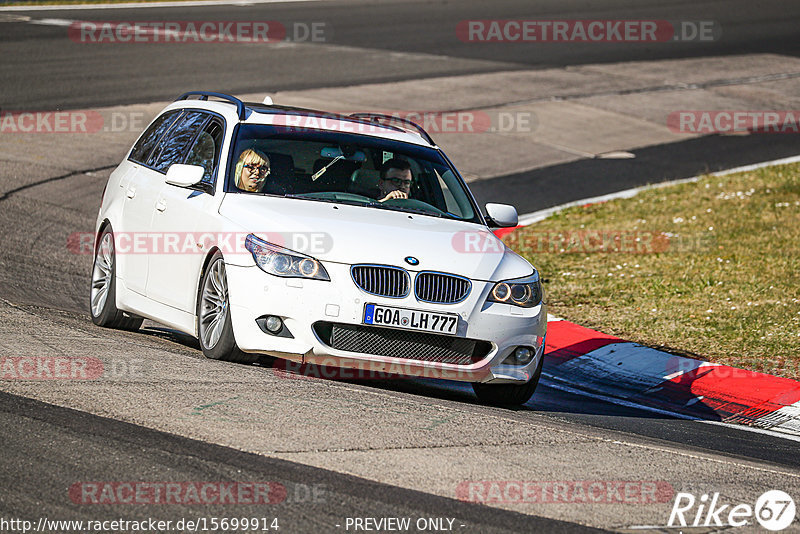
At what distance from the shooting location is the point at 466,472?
5871mm

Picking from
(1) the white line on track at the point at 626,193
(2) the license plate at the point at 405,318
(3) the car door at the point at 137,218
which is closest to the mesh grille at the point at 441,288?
(2) the license plate at the point at 405,318

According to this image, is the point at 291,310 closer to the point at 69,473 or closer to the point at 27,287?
the point at 69,473

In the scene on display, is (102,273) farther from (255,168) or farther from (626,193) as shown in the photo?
(626,193)

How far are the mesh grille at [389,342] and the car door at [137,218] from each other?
2.02 meters

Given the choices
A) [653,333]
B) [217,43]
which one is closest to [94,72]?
[217,43]

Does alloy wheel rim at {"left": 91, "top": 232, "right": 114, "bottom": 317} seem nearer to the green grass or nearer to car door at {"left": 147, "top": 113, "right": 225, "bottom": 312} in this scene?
car door at {"left": 147, "top": 113, "right": 225, "bottom": 312}

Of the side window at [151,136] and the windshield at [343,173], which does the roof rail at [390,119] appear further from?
the side window at [151,136]

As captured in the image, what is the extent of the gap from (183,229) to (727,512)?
4283 mm

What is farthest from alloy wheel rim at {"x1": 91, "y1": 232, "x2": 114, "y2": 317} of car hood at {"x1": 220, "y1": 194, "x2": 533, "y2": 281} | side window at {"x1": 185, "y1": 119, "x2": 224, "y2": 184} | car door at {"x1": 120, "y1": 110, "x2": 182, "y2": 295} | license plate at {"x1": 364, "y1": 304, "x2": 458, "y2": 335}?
license plate at {"x1": 364, "y1": 304, "x2": 458, "y2": 335}

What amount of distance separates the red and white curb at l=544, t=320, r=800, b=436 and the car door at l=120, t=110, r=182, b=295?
11.4ft

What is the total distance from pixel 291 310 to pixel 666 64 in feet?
71.4

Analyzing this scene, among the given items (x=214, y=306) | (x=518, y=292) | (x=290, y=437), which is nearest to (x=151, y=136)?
(x=214, y=306)

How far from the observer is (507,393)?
841cm

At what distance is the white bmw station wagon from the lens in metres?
7.50
